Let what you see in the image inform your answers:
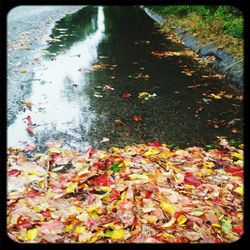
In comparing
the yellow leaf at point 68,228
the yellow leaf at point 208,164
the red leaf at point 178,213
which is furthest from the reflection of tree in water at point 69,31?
the red leaf at point 178,213

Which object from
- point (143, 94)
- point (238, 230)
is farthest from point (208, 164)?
point (143, 94)

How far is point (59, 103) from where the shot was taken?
21.3 ft

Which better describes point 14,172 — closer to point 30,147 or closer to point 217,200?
point 30,147

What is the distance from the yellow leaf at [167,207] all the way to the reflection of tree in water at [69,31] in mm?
7634

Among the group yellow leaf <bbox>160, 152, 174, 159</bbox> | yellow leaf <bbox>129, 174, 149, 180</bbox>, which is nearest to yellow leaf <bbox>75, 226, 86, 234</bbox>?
yellow leaf <bbox>129, 174, 149, 180</bbox>

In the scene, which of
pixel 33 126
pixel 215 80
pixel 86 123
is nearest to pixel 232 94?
pixel 215 80

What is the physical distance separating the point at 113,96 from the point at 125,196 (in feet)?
12.5

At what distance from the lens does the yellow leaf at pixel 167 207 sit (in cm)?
313

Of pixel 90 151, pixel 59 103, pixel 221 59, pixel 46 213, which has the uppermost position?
pixel 221 59

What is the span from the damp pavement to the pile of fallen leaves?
0.63 meters

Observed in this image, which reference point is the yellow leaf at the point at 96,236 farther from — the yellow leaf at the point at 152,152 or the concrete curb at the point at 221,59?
the concrete curb at the point at 221,59

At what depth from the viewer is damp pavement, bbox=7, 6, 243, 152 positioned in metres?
5.25

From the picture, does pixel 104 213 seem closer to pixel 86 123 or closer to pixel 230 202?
pixel 230 202

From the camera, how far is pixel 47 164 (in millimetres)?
4188
